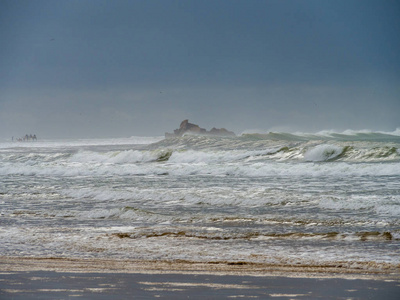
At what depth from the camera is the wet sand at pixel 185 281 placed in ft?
17.7

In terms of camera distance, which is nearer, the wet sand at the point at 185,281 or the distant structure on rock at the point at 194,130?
the wet sand at the point at 185,281

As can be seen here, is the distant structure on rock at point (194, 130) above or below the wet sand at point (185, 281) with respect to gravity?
above

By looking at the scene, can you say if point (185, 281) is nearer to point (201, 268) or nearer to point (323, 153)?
point (201, 268)

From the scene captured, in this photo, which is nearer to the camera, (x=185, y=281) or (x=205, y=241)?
(x=185, y=281)

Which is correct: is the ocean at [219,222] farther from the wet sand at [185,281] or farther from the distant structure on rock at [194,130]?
the distant structure on rock at [194,130]

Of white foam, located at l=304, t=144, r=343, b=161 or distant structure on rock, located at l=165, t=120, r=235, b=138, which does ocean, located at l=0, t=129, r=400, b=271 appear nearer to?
white foam, located at l=304, t=144, r=343, b=161

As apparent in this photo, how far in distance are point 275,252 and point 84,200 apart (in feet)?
29.9

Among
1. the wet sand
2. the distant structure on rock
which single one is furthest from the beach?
the distant structure on rock

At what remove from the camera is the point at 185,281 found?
6141 mm

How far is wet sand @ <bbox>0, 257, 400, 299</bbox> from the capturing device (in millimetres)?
5406

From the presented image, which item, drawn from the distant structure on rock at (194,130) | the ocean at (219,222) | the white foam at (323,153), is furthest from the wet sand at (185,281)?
the distant structure on rock at (194,130)

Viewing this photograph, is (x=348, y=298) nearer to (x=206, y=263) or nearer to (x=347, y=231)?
(x=206, y=263)

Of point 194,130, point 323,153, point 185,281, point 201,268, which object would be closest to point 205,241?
point 201,268

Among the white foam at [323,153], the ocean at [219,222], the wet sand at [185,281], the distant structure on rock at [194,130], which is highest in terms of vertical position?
the distant structure on rock at [194,130]
